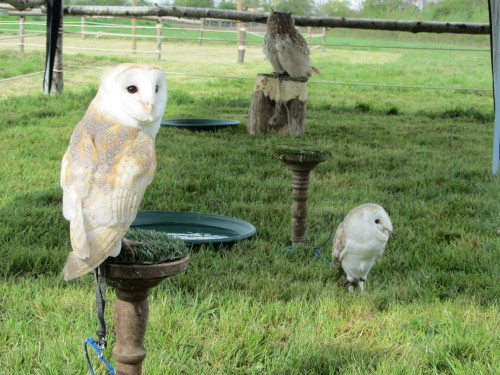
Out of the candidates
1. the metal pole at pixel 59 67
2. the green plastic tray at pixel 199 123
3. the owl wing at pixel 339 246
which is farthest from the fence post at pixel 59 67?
the owl wing at pixel 339 246

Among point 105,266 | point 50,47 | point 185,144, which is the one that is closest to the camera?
point 105,266

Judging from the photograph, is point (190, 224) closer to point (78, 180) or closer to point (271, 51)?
point (78, 180)

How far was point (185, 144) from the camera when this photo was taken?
238 inches

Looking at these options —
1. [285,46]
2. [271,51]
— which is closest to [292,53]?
[285,46]

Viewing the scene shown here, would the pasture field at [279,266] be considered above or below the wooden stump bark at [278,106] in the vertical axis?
below

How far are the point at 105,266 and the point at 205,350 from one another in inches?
32.6

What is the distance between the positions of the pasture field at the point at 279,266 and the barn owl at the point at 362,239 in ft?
0.41

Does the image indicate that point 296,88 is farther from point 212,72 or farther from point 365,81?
point 212,72

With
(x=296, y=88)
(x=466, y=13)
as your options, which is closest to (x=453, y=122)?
(x=296, y=88)

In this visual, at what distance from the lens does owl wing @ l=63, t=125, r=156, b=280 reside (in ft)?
5.35

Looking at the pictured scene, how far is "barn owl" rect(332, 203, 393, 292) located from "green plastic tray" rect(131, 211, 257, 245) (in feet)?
3.02

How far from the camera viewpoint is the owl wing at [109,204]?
1630mm

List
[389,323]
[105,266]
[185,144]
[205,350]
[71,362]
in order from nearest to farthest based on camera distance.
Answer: [105,266]
[71,362]
[205,350]
[389,323]
[185,144]

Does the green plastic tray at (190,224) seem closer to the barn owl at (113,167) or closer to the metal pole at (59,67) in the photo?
the barn owl at (113,167)
